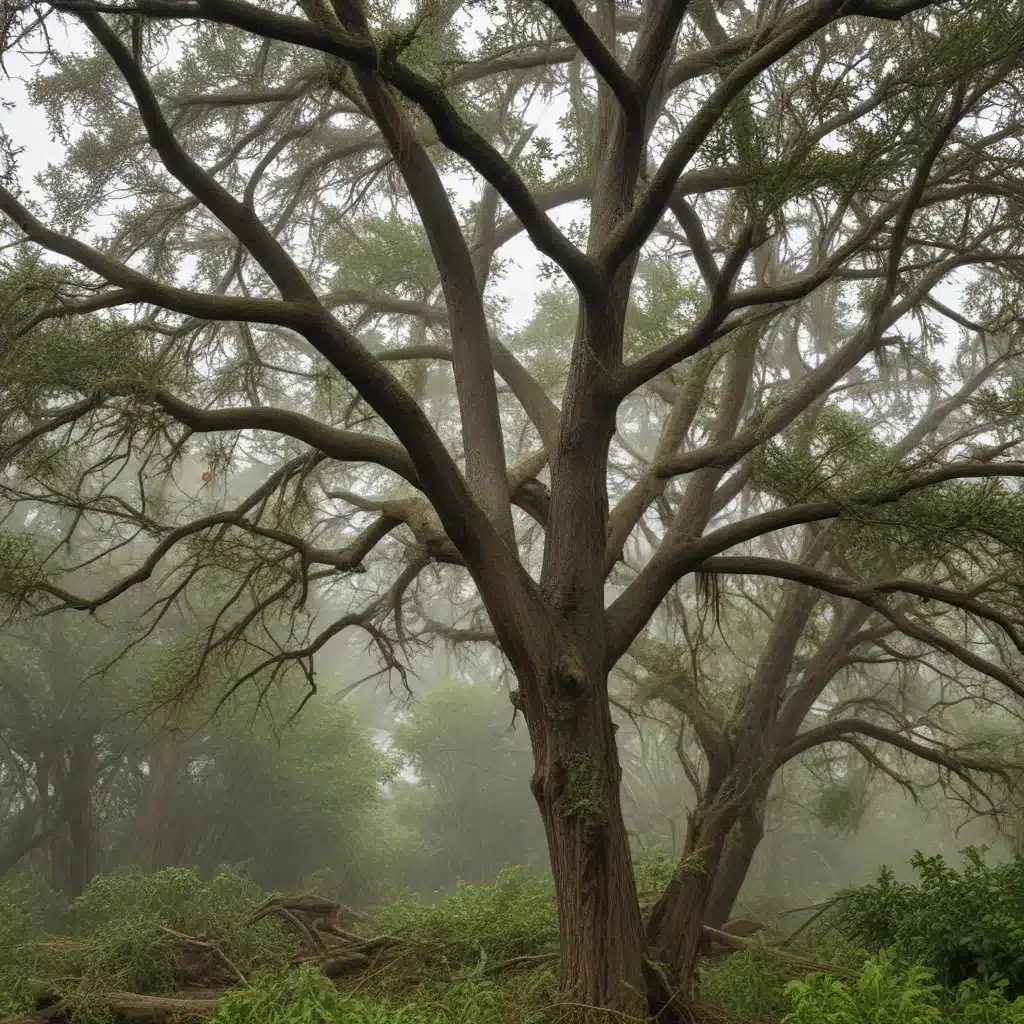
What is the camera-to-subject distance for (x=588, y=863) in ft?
15.3

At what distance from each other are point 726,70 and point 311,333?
2.59 meters

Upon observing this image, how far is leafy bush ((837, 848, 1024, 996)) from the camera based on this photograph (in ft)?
15.9

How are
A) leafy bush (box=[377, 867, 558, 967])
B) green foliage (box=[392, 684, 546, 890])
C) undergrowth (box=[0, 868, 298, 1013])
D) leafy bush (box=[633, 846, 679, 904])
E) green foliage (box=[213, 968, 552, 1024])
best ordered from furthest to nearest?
green foliage (box=[392, 684, 546, 890]) < leafy bush (box=[633, 846, 679, 904]) < leafy bush (box=[377, 867, 558, 967]) < undergrowth (box=[0, 868, 298, 1013]) < green foliage (box=[213, 968, 552, 1024])

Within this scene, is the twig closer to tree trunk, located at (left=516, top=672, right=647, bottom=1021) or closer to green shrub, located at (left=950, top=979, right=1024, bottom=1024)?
tree trunk, located at (left=516, top=672, right=647, bottom=1021)

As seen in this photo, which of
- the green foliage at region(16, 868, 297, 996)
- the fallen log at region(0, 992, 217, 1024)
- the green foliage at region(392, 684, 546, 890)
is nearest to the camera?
the fallen log at region(0, 992, 217, 1024)

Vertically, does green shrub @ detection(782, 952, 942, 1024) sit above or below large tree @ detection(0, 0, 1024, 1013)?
below

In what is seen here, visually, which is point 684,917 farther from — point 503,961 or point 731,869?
point 731,869

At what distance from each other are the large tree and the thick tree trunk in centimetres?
2

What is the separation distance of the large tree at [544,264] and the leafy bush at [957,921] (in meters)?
1.35

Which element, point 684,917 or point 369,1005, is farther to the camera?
point 684,917

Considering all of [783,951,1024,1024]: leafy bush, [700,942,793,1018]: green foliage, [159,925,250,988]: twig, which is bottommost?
[700,942,793,1018]: green foliage

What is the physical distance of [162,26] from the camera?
4922 mm

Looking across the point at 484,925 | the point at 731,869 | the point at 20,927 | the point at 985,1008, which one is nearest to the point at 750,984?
the point at 985,1008

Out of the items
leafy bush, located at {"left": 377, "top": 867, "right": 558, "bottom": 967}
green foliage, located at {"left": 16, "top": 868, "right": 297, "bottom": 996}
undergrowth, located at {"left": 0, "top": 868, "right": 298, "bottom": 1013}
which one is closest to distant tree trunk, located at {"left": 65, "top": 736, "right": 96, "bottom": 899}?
green foliage, located at {"left": 16, "top": 868, "right": 297, "bottom": 996}
